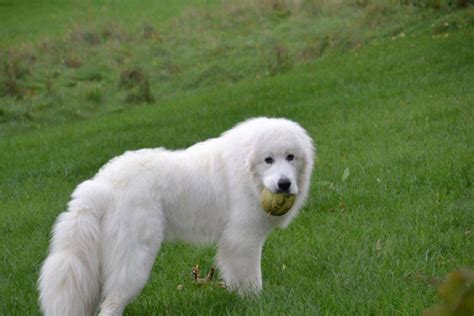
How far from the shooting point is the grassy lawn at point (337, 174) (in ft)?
15.1

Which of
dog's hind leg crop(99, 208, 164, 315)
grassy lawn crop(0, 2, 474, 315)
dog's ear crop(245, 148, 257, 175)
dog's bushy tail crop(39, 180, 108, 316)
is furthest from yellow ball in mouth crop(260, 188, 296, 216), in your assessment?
dog's bushy tail crop(39, 180, 108, 316)

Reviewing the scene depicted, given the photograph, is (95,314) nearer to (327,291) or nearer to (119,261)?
(119,261)

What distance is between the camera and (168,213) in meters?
4.45

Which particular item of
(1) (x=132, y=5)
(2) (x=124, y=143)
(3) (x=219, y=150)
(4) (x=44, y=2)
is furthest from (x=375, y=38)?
(4) (x=44, y=2)

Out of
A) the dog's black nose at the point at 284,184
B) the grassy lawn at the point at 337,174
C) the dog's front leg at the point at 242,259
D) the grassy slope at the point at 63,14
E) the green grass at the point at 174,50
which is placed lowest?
the grassy slope at the point at 63,14

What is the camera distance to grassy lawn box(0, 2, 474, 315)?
182 inches

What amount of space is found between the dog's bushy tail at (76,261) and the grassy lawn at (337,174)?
2.26 ft

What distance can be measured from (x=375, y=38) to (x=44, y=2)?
80.2 ft

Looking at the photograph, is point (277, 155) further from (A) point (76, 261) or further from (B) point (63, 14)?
(B) point (63, 14)

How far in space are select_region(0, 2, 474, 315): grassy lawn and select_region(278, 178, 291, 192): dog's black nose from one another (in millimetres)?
694

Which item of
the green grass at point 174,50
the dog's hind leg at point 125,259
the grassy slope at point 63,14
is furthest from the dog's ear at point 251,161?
the grassy slope at point 63,14

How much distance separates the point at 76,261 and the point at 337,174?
4.43 metres

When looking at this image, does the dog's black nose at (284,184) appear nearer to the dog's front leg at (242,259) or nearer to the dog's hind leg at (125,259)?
the dog's front leg at (242,259)

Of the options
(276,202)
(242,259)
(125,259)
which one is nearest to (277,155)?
(276,202)
